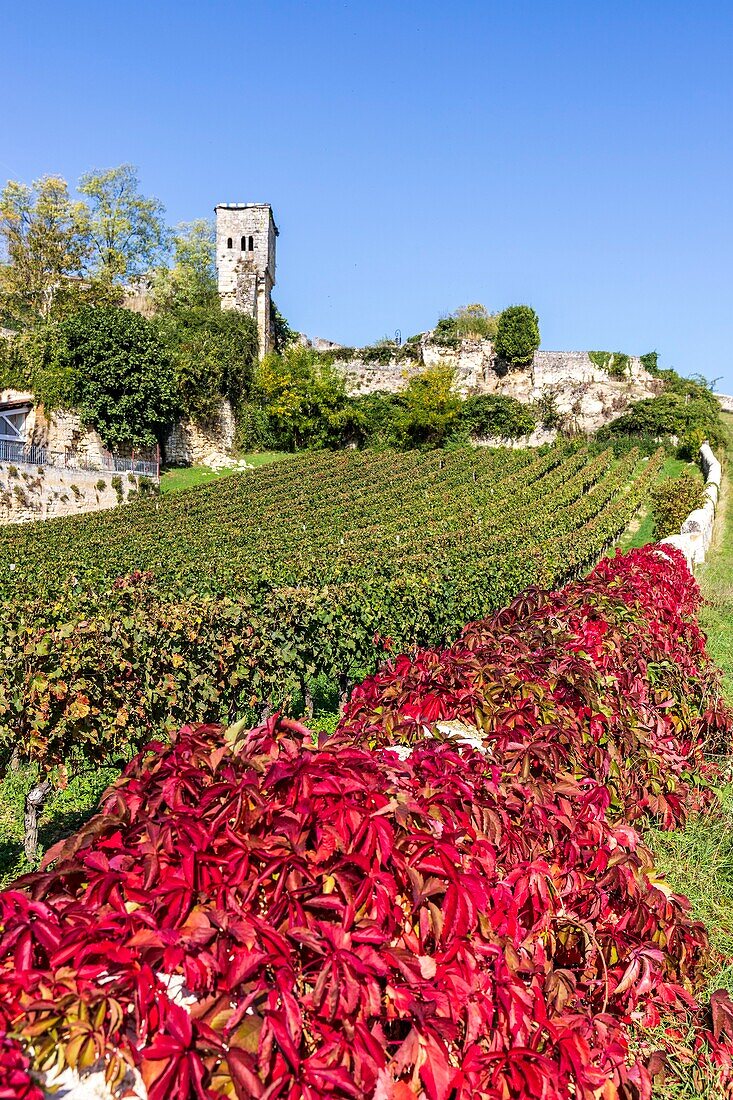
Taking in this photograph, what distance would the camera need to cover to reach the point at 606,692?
12.2ft

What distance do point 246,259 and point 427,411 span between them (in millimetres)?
13246

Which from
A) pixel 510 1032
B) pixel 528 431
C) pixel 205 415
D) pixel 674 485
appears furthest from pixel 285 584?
pixel 528 431

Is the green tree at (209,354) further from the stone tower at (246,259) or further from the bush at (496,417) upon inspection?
the bush at (496,417)

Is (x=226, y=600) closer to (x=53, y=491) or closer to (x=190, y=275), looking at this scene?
(x=53, y=491)

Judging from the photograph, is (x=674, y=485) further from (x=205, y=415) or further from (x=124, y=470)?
(x=205, y=415)

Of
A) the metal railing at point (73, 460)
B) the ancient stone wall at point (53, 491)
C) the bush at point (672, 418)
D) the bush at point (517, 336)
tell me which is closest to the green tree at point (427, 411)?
the bush at point (517, 336)

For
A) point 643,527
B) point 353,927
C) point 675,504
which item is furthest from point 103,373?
point 353,927

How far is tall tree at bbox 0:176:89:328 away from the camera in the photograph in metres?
38.0

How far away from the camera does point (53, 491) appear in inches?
1057

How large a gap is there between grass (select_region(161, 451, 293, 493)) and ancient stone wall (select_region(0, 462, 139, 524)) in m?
2.97

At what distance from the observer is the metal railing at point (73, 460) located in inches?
1076

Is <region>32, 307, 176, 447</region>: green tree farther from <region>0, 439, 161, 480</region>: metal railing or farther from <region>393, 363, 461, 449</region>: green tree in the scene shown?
<region>393, 363, 461, 449</region>: green tree

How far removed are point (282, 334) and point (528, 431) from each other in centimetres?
1648

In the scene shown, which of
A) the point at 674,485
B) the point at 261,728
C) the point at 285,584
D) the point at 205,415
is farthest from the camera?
the point at 205,415
